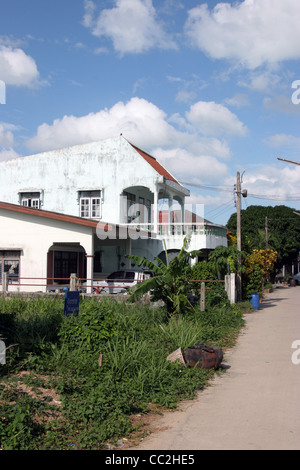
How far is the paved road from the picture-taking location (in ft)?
19.7

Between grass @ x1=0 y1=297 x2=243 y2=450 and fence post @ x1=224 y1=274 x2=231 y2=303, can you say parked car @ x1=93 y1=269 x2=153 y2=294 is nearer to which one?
fence post @ x1=224 y1=274 x2=231 y2=303

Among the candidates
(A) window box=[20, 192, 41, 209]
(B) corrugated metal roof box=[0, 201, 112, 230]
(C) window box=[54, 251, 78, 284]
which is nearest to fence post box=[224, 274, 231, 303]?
(B) corrugated metal roof box=[0, 201, 112, 230]

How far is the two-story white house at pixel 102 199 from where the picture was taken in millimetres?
24494

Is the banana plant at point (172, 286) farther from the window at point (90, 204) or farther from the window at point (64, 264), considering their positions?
the window at point (90, 204)

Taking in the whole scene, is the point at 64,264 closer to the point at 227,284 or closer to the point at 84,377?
the point at 227,284

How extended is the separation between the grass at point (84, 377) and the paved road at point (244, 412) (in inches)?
18.6

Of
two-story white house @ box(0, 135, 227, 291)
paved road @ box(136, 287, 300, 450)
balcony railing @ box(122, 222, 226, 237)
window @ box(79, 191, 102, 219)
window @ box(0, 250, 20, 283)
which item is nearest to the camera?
paved road @ box(136, 287, 300, 450)

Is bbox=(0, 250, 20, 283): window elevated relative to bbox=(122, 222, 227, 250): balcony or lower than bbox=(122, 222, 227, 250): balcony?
lower

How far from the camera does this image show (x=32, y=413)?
634 cm

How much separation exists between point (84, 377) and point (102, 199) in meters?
21.2

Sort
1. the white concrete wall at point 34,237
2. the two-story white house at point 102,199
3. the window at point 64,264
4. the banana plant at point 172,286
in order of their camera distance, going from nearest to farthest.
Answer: the banana plant at point 172,286, the white concrete wall at point 34,237, the window at point 64,264, the two-story white house at point 102,199

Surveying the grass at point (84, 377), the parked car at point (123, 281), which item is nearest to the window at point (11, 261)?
the parked car at point (123, 281)

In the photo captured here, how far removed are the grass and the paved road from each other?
0.47m

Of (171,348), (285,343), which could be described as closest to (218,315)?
(285,343)
